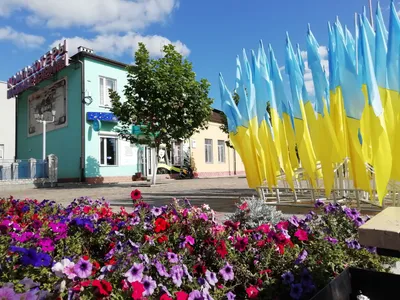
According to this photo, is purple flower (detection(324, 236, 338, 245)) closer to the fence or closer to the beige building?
the fence

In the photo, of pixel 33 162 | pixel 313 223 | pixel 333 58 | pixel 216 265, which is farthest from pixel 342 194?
pixel 33 162

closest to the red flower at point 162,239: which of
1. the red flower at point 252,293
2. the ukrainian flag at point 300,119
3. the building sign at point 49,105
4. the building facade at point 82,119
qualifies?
the red flower at point 252,293

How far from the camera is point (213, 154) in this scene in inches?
1147

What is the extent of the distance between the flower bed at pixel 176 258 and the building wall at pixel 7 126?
28.1 metres

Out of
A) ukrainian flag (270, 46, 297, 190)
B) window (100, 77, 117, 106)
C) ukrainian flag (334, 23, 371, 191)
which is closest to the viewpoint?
ukrainian flag (334, 23, 371, 191)

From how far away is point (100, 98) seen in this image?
20.4 meters

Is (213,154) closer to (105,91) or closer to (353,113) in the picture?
(105,91)

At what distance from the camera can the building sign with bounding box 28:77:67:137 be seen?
69.8ft

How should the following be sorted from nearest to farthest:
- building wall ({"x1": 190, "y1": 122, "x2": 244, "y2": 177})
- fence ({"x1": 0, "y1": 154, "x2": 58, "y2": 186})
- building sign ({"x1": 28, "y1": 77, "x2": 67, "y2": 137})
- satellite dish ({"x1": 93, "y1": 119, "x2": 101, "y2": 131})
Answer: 1. fence ({"x1": 0, "y1": 154, "x2": 58, "y2": 186})
2. satellite dish ({"x1": 93, "y1": 119, "x2": 101, "y2": 131})
3. building sign ({"x1": 28, "y1": 77, "x2": 67, "y2": 137})
4. building wall ({"x1": 190, "y1": 122, "x2": 244, "y2": 177})

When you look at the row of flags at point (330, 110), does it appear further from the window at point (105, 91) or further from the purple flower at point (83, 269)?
the window at point (105, 91)

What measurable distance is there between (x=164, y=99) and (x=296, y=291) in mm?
13069

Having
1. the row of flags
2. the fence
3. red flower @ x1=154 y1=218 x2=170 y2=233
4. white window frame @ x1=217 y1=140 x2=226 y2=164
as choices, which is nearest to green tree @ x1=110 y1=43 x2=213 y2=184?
the fence

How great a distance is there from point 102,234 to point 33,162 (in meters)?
17.2

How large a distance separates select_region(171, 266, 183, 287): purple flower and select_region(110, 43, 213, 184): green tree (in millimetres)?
12774
